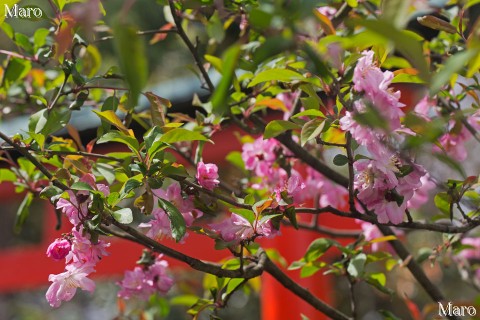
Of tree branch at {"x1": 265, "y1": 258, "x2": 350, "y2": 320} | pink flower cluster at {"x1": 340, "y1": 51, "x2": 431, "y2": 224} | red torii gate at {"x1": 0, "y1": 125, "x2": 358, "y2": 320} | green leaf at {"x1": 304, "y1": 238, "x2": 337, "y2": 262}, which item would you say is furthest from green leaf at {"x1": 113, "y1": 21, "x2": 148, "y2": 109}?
red torii gate at {"x1": 0, "y1": 125, "x2": 358, "y2": 320}

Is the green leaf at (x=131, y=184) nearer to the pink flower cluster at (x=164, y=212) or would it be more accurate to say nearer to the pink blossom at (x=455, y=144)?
the pink flower cluster at (x=164, y=212)

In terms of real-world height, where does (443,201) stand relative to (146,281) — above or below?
above

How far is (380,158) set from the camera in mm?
790

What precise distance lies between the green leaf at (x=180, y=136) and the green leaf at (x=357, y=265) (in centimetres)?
40

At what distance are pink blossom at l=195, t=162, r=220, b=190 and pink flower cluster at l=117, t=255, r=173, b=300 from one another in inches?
10.4

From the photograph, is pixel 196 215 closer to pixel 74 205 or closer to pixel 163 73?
pixel 74 205

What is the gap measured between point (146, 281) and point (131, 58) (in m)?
0.79

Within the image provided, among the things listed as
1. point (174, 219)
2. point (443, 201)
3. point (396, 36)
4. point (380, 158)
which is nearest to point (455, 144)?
point (443, 201)

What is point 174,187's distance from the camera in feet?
3.00

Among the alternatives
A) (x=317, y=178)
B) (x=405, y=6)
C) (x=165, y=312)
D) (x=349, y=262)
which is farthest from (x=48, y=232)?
(x=405, y=6)

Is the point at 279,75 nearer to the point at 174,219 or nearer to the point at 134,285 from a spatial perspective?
the point at 174,219

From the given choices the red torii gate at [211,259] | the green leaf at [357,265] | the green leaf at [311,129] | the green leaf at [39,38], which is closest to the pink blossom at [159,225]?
the green leaf at [311,129]

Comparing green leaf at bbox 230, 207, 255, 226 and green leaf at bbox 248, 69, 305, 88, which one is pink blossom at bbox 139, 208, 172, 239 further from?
green leaf at bbox 248, 69, 305, 88

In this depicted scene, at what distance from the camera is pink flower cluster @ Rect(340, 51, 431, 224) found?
0.75 m
